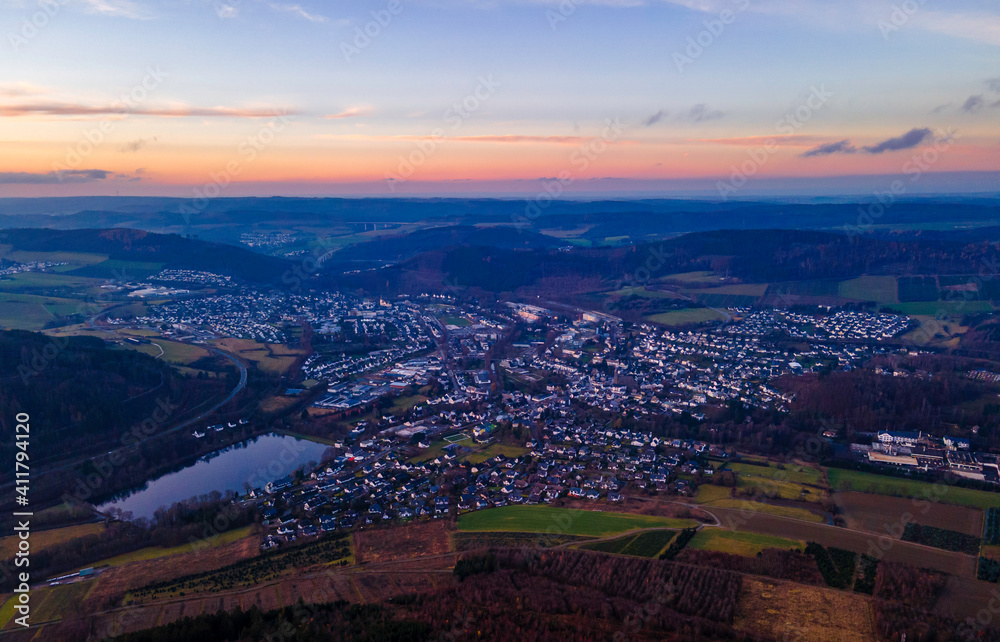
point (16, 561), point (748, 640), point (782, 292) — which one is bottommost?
point (16, 561)

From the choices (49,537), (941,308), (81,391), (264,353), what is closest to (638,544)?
(49,537)

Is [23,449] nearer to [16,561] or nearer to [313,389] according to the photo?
[16,561]

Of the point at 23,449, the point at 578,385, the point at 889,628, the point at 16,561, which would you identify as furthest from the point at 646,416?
the point at 23,449

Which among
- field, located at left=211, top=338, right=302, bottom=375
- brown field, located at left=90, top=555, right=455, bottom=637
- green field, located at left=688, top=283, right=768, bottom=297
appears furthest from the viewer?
green field, located at left=688, top=283, right=768, bottom=297

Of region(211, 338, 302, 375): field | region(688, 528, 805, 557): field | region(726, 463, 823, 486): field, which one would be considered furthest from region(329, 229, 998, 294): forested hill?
region(688, 528, 805, 557): field

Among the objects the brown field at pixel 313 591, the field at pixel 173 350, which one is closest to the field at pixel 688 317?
the field at pixel 173 350

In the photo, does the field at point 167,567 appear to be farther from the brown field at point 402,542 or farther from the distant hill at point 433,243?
the distant hill at point 433,243

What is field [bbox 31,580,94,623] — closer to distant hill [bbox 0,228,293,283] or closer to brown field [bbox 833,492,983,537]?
brown field [bbox 833,492,983,537]
